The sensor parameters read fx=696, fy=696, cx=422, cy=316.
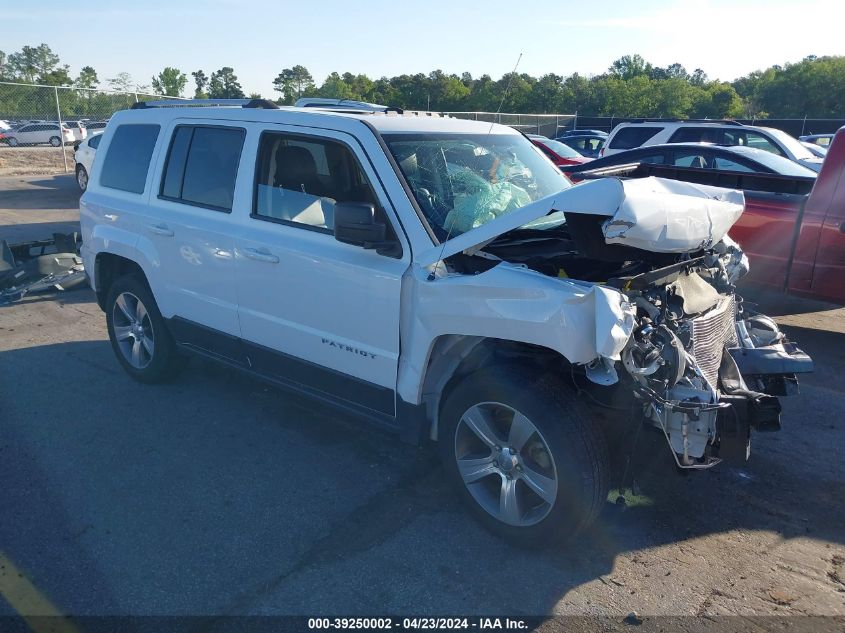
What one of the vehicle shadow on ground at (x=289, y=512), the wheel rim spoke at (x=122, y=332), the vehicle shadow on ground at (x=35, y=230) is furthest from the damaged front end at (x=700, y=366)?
the vehicle shadow on ground at (x=35, y=230)

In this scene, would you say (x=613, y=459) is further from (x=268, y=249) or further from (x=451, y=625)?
(x=268, y=249)

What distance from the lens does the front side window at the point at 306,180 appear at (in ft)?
13.0

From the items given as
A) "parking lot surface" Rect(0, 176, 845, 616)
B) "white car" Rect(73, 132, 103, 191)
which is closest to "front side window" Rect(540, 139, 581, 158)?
"white car" Rect(73, 132, 103, 191)

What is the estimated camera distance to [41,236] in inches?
460

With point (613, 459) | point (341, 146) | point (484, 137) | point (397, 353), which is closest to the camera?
point (613, 459)

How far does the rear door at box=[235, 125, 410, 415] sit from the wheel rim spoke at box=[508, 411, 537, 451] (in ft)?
2.41

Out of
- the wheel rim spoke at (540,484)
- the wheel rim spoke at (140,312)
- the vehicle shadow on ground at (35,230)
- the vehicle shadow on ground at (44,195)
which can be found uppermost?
the wheel rim spoke at (140,312)

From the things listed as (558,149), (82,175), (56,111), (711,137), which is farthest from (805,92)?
(82,175)

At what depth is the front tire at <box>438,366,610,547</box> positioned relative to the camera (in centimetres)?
312

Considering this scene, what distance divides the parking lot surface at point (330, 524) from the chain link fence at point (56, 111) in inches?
711

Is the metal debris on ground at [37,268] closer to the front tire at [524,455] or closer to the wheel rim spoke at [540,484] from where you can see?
the front tire at [524,455]

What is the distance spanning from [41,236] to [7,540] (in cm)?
955

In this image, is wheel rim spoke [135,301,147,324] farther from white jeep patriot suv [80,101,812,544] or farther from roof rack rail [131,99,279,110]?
roof rack rail [131,99,279,110]

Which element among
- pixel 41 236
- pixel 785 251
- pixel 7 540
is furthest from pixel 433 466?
pixel 41 236
